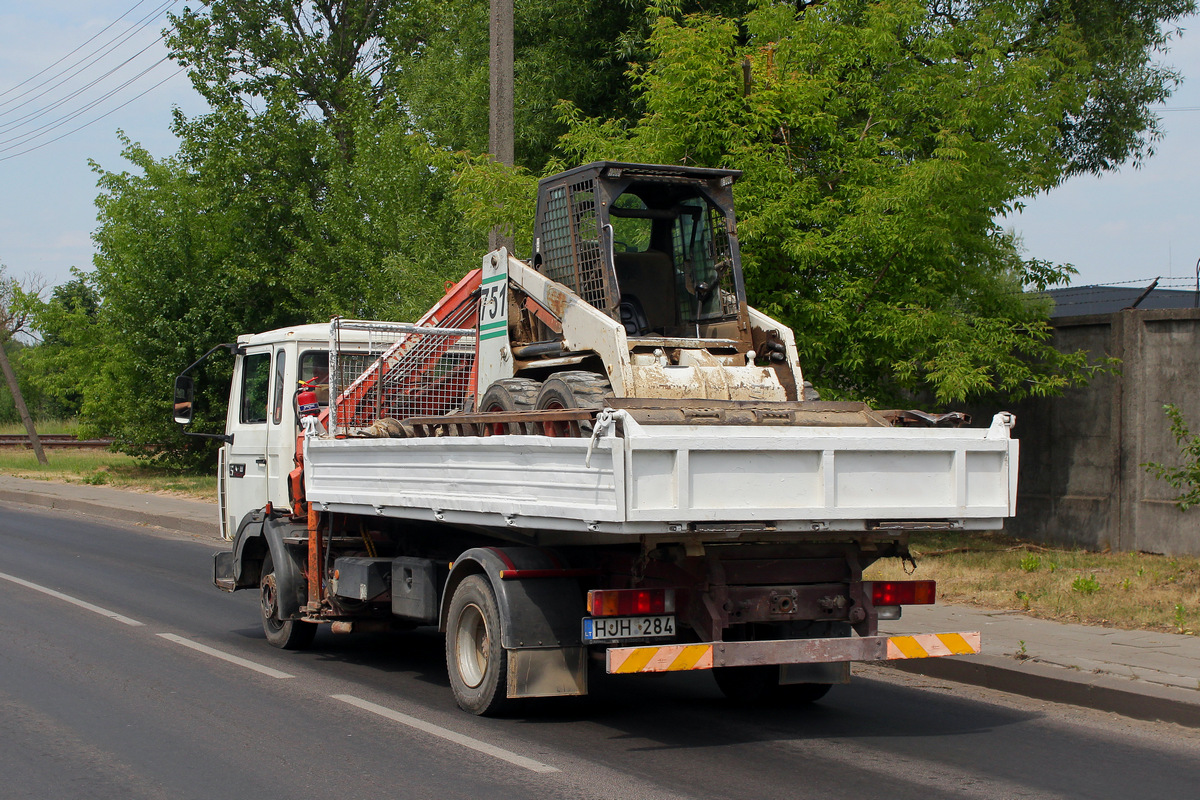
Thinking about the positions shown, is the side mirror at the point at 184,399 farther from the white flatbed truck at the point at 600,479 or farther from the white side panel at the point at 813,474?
the white side panel at the point at 813,474

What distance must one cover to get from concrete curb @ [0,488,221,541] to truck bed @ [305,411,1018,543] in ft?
37.3

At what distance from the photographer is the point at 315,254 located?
25.8 meters

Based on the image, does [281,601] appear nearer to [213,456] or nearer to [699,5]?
[699,5]

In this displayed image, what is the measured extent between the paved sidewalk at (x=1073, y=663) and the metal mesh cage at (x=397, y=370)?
4.18m

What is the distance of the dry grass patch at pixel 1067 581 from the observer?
33.2 feet

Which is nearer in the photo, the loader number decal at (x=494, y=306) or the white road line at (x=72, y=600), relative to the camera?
the loader number decal at (x=494, y=306)

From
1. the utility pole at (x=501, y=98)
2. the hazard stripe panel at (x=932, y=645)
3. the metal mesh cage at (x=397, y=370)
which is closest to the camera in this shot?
the hazard stripe panel at (x=932, y=645)

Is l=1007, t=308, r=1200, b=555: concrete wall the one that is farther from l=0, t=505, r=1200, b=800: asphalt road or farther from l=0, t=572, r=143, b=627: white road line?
l=0, t=572, r=143, b=627: white road line

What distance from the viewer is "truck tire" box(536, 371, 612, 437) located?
25.2 ft

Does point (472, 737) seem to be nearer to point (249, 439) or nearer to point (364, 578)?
point (364, 578)

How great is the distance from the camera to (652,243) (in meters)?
9.58

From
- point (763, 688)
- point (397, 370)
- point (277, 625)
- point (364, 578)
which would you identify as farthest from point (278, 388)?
point (763, 688)

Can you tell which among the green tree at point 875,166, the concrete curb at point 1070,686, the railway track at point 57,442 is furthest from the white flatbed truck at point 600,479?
the railway track at point 57,442

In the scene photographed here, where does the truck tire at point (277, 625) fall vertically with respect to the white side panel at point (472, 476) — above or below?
below
